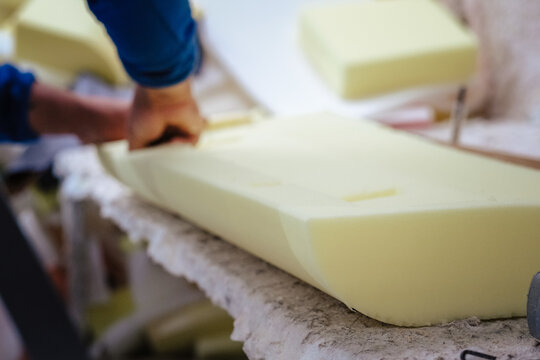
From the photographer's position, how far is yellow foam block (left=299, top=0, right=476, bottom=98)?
3.30 ft

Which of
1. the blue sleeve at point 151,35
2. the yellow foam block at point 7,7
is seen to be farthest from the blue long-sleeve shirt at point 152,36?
the yellow foam block at point 7,7

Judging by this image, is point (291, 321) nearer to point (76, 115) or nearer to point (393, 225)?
point (393, 225)

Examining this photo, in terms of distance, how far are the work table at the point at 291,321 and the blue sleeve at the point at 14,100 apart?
332 mm

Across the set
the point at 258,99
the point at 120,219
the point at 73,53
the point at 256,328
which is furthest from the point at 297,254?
the point at 73,53

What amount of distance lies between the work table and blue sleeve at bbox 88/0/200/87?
19 centimetres

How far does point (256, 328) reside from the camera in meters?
0.44

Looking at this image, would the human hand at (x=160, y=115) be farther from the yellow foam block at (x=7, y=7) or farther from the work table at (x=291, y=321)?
the yellow foam block at (x=7, y=7)

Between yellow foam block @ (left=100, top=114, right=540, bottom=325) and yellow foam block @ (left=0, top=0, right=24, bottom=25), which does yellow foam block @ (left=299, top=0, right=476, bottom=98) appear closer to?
yellow foam block @ (left=100, top=114, right=540, bottom=325)

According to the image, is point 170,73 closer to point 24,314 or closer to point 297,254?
point 297,254

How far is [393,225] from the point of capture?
1.18 ft

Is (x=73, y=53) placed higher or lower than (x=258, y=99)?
higher

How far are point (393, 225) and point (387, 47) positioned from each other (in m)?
0.74

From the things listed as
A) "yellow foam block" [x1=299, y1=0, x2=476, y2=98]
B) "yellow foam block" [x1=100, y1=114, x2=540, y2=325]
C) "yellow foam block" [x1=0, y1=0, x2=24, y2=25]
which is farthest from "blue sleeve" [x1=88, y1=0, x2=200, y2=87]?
"yellow foam block" [x1=0, y1=0, x2=24, y2=25]

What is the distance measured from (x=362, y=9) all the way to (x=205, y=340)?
0.76 m
